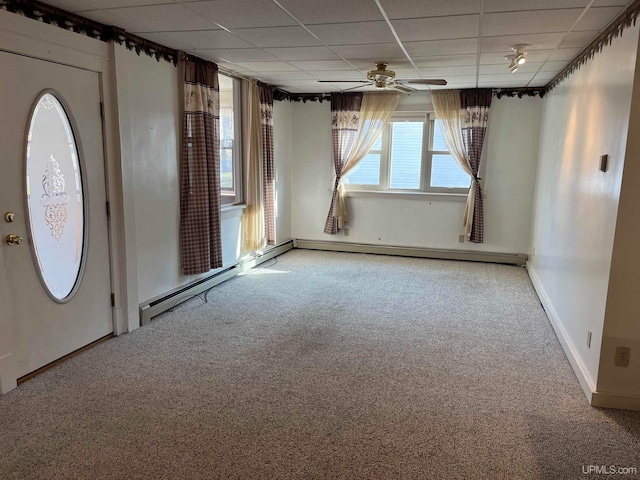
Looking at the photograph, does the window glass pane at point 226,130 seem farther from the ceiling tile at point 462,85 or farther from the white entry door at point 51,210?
the ceiling tile at point 462,85

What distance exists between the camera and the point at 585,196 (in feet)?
10.5

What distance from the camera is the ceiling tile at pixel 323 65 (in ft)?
14.3

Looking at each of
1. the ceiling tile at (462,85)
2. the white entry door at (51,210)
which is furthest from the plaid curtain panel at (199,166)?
the ceiling tile at (462,85)

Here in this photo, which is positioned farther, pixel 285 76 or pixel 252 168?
pixel 252 168

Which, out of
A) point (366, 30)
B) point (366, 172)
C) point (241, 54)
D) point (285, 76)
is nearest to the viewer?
point (366, 30)

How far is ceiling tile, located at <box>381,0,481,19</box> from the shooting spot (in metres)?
2.64

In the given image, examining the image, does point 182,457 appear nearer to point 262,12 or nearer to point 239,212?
point 262,12

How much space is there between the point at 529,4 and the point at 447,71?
214 centimetres

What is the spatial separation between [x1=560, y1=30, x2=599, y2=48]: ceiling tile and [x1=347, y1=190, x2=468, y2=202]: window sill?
9.50 ft

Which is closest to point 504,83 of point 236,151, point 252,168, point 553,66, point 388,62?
point 553,66

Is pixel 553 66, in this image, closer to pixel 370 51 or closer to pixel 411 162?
pixel 370 51

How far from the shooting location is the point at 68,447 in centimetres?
225

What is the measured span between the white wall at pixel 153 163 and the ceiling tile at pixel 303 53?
0.96 m

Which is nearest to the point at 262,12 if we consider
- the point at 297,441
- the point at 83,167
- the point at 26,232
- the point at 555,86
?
the point at 83,167
